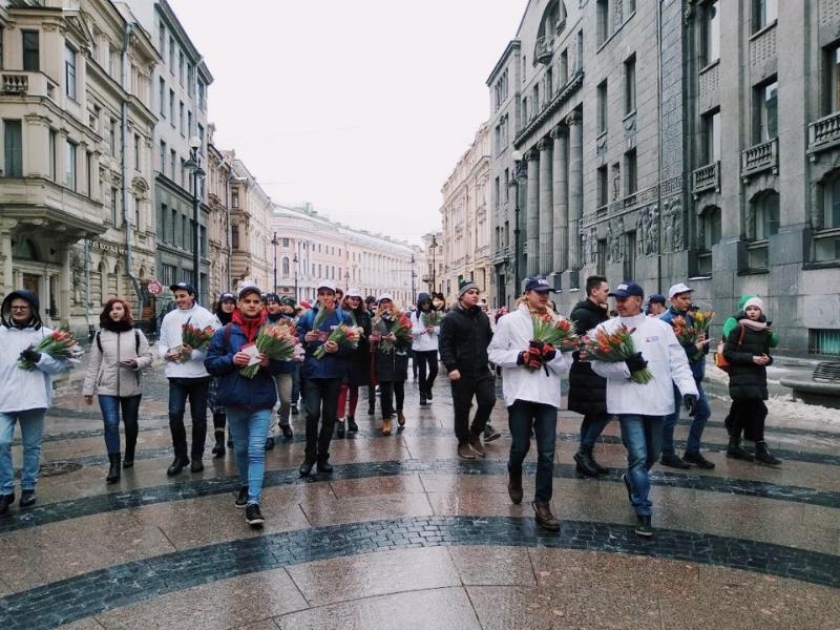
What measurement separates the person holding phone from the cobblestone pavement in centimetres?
54

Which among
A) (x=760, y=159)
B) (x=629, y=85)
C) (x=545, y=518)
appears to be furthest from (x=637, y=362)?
(x=629, y=85)

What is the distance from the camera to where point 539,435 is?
5.38m

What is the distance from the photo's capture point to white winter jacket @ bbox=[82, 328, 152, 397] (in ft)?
22.5

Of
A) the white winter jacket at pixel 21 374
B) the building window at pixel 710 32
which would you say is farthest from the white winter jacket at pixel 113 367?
the building window at pixel 710 32

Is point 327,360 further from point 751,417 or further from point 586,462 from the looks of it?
point 751,417

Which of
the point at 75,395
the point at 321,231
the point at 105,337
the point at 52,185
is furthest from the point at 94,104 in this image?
the point at 321,231

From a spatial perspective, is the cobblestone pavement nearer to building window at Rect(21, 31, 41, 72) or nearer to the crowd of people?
the crowd of people

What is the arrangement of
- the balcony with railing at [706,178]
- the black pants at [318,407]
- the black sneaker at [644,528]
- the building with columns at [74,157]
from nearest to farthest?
1. the black sneaker at [644,528]
2. the black pants at [318,407]
3. the balcony with railing at [706,178]
4. the building with columns at [74,157]

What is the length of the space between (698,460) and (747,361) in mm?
1213

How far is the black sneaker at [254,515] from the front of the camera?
17.3ft

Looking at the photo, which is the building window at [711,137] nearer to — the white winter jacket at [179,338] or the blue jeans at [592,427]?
the blue jeans at [592,427]

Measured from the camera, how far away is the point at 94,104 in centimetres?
3183

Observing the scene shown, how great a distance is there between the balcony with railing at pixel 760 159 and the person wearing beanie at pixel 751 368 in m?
12.7

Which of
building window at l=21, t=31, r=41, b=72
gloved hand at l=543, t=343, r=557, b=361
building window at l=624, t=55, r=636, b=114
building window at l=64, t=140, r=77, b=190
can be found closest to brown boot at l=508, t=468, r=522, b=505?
gloved hand at l=543, t=343, r=557, b=361
